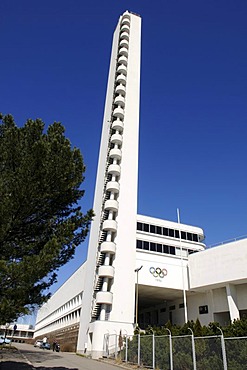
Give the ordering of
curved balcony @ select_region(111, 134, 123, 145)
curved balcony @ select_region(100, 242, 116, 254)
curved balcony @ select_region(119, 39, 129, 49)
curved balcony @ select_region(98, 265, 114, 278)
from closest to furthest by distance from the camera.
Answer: curved balcony @ select_region(98, 265, 114, 278) < curved balcony @ select_region(100, 242, 116, 254) < curved balcony @ select_region(111, 134, 123, 145) < curved balcony @ select_region(119, 39, 129, 49)

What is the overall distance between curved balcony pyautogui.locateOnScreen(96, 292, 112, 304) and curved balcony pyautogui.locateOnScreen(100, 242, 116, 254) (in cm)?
443

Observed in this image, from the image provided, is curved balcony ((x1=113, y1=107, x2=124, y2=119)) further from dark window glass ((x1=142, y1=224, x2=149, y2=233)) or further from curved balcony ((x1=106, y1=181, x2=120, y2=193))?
dark window glass ((x1=142, y1=224, x2=149, y2=233))

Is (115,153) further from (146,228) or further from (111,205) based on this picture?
(146,228)

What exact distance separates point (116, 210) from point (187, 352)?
23.2m

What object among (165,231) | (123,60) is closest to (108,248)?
(165,231)

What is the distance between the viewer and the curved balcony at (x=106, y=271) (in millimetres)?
32688

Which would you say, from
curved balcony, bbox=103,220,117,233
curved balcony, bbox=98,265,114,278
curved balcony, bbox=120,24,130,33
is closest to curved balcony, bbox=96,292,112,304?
curved balcony, bbox=98,265,114,278

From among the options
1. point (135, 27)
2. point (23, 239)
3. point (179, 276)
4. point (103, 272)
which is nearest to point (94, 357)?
point (103, 272)

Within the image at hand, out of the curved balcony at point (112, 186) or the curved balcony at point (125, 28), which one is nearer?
the curved balcony at point (112, 186)

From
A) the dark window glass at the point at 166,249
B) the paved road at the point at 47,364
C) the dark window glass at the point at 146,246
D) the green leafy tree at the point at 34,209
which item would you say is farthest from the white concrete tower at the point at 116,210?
the green leafy tree at the point at 34,209

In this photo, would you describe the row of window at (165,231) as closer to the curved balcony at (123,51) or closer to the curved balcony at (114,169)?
the curved balcony at (114,169)

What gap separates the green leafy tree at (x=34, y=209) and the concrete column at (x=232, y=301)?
76.0ft

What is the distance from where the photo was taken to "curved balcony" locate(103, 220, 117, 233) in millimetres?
35500

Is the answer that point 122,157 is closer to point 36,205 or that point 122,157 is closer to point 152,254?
point 152,254
